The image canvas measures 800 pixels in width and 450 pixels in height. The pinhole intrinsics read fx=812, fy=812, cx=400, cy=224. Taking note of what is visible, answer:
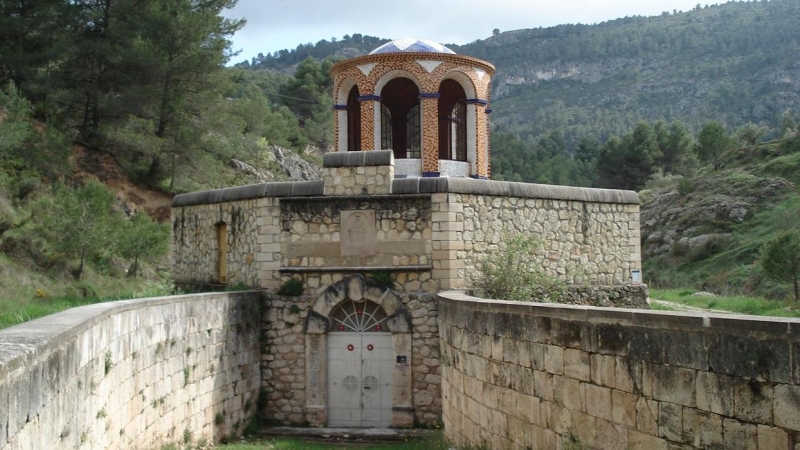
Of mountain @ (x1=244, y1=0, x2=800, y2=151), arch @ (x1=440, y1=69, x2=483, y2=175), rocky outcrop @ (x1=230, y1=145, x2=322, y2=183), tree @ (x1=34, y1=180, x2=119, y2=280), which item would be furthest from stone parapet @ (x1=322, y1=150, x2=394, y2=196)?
mountain @ (x1=244, y1=0, x2=800, y2=151)

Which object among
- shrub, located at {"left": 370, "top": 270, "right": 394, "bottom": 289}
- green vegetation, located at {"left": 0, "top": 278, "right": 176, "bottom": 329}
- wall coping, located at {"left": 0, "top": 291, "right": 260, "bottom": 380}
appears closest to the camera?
wall coping, located at {"left": 0, "top": 291, "right": 260, "bottom": 380}

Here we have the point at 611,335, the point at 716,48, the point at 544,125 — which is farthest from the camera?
the point at 716,48

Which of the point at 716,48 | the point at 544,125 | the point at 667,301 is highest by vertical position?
the point at 716,48

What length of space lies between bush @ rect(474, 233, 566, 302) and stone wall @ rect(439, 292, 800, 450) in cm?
419

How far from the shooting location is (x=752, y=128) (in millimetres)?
53219

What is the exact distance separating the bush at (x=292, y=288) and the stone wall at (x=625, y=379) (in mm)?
5340

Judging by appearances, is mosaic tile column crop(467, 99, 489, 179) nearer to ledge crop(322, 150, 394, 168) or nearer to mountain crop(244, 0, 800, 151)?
ledge crop(322, 150, 394, 168)

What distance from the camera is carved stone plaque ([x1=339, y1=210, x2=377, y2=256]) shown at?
14.7 metres

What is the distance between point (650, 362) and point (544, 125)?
328 ft

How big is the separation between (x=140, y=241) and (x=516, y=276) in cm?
1361

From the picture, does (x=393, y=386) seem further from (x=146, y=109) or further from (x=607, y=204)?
(x=146, y=109)

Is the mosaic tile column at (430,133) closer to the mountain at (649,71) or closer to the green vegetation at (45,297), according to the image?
the green vegetation at (45,297)

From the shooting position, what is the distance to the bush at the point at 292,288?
48.9 ft

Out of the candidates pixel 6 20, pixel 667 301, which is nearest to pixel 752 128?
pixel 667 301
